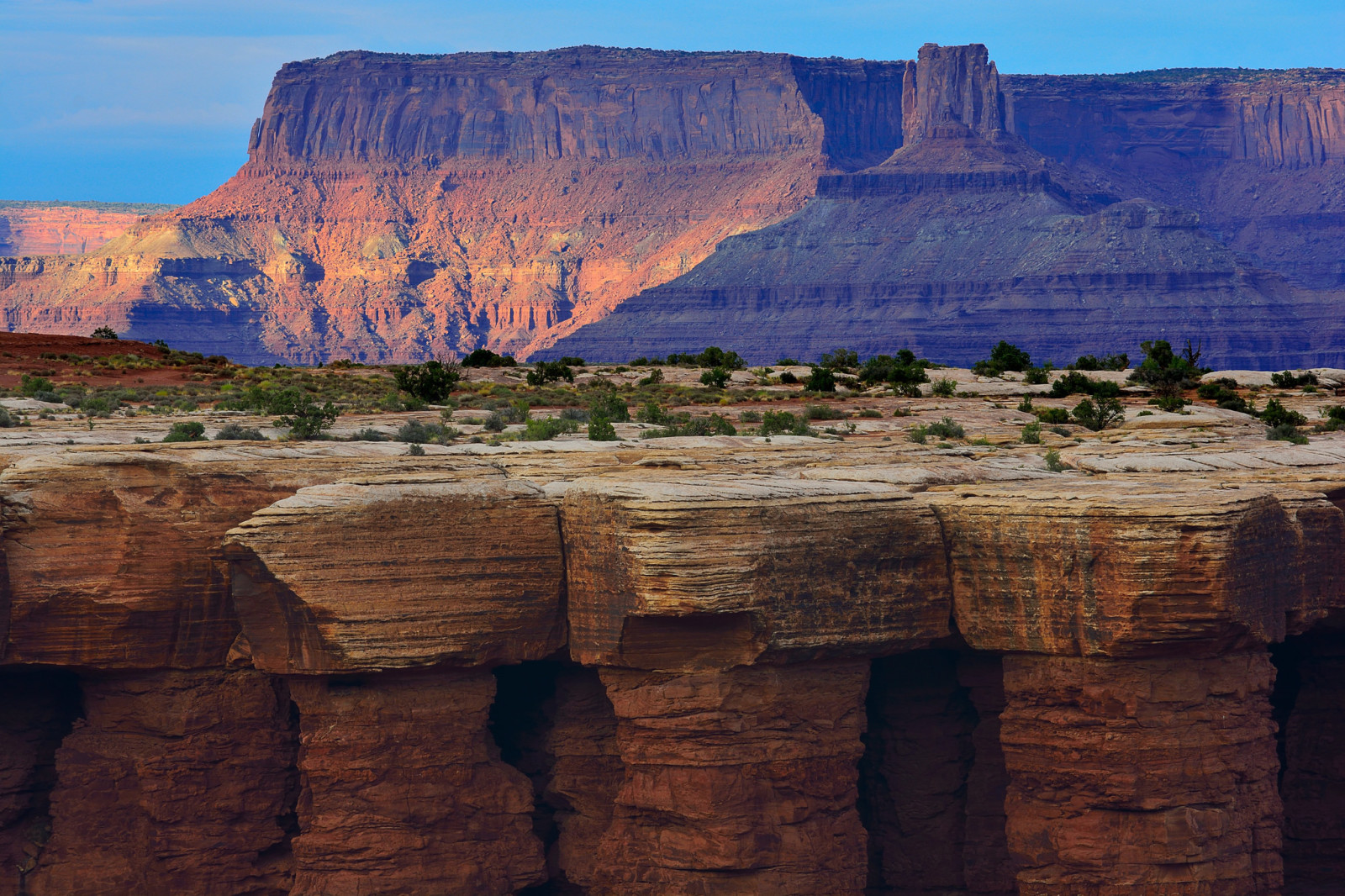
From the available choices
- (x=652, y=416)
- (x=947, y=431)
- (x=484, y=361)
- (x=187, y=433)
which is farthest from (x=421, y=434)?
(x=484, y=361)

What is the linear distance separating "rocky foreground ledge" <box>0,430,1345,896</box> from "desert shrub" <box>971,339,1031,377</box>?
103ft

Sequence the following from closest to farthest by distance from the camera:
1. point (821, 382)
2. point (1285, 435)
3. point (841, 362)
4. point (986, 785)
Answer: point (986, 785), point (1285, 435), point (821, 382), point (841, 362)

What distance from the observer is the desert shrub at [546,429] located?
37000 mm

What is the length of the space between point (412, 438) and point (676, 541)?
11194 millimetres

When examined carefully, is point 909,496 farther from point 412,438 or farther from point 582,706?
point 412,438

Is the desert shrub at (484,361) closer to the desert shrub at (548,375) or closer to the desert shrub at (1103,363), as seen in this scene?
the desert shrub at (548,375)

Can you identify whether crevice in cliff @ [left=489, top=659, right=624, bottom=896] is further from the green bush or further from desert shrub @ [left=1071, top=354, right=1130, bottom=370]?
desert shrub @ [left=1071, top=354, right=1130, bottom=370]

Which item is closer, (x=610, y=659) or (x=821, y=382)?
(x=610, y=659)

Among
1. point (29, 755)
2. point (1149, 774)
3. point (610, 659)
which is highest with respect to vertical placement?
point (610, 659)

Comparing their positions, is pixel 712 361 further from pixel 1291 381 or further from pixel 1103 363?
Result: pixel 1291 381

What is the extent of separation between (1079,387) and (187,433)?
94.4ft

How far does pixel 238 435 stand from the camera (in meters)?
34.8

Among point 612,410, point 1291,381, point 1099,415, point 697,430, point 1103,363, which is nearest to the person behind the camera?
point 697,430

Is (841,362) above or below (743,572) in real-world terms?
above
